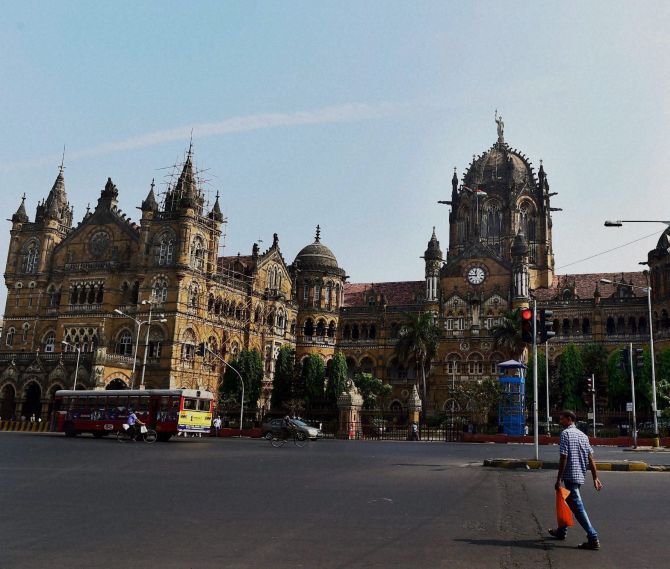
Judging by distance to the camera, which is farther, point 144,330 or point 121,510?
point 144,330

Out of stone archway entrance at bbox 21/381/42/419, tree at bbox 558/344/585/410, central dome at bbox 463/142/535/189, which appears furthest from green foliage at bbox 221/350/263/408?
central dome at bbox 463/142/535/189

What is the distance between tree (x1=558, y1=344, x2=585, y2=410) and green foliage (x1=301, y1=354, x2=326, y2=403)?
72.1ft

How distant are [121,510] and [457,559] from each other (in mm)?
5453

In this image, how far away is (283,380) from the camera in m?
63.8

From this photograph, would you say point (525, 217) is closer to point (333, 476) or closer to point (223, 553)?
point (333, 476)

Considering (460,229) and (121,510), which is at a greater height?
(460,229)

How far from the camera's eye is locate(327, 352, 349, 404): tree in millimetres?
63438

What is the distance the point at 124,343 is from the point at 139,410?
2426 centimetres

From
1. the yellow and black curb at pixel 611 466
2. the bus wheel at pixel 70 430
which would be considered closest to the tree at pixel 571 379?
the bus wheel at pixel 70 430

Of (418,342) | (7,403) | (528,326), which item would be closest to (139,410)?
(528,326)

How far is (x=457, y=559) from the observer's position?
7.79 metres

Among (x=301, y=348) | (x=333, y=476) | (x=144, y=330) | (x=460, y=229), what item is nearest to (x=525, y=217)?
(x=460, y=229)

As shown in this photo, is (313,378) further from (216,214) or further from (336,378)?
(216,214)

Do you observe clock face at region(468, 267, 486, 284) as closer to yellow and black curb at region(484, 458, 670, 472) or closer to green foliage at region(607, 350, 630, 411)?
green foliage at region(607, 350, 630, 411)
